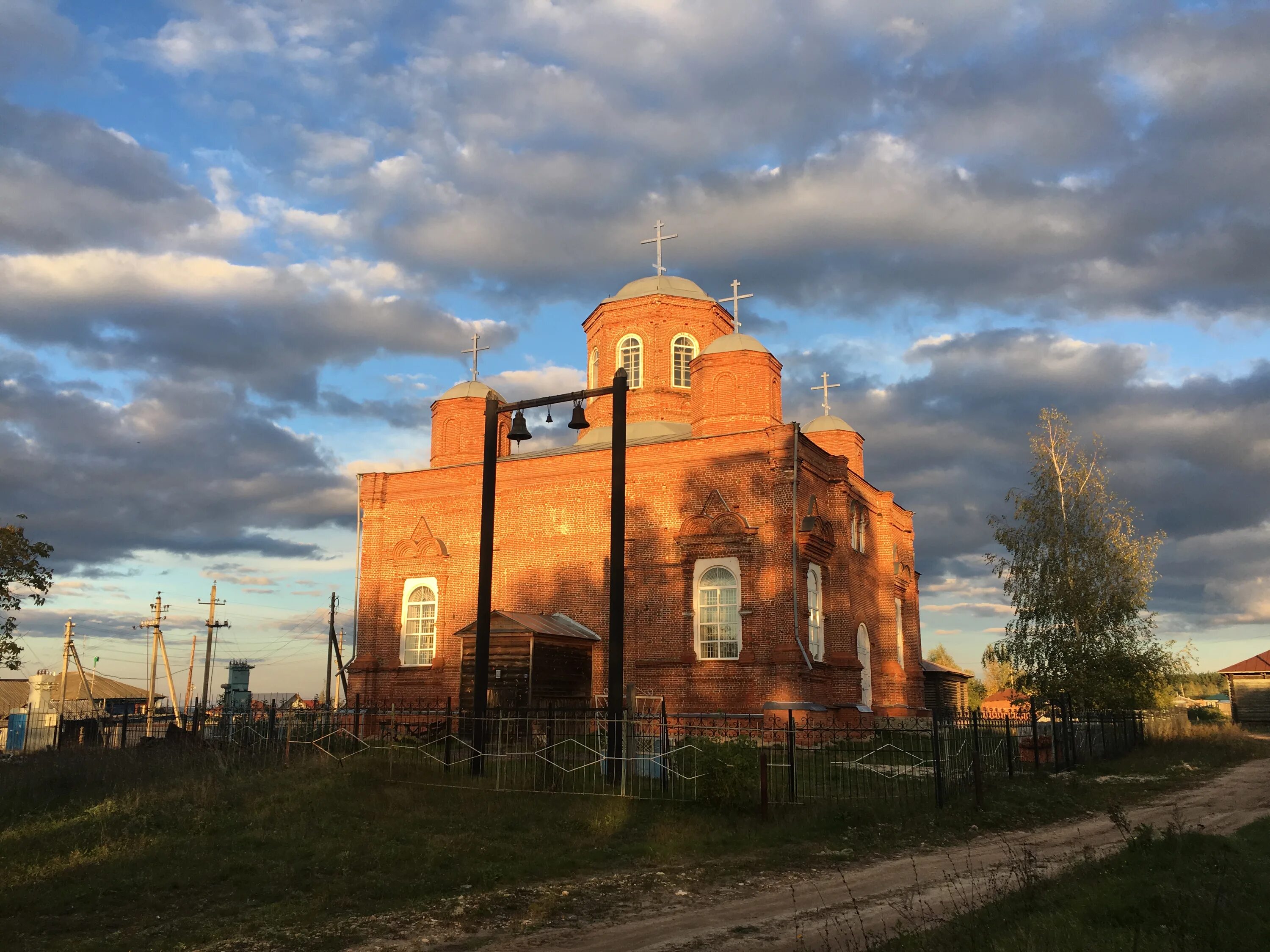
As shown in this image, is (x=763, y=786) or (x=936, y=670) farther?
(x=936, y=670)

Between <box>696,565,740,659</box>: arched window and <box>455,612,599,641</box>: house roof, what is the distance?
2971 millimetres

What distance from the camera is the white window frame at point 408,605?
2730cm

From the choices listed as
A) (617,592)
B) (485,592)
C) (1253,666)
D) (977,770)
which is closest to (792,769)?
(977,770)

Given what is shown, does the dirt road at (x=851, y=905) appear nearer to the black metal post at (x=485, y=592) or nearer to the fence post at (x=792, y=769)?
the fence post at (x=792, y=769)

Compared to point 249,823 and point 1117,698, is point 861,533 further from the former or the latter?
point 249,823

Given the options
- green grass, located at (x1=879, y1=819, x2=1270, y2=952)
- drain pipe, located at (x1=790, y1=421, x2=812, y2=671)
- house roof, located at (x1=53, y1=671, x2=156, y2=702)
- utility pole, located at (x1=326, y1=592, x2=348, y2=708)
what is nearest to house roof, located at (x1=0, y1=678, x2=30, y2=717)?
house roof, located at (x1=53, y1=671, x2=156, y2=702)

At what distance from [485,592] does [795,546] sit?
9.73 m

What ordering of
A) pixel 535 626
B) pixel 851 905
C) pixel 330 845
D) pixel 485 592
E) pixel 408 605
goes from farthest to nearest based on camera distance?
pixel 408 605, pixel 535 626, pixel 485 592, pixel 330 845, pixel 851 905

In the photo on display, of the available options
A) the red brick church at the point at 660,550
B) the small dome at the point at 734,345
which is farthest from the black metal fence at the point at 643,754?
the small dome at the point at 734,345

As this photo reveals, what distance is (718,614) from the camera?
78.2 feet

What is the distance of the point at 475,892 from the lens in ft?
30.1

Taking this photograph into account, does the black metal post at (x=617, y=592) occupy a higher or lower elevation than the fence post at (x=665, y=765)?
higher

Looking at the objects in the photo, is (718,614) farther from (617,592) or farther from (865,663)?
(617,592)

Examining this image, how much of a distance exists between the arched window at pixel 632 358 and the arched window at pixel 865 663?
1023cm
